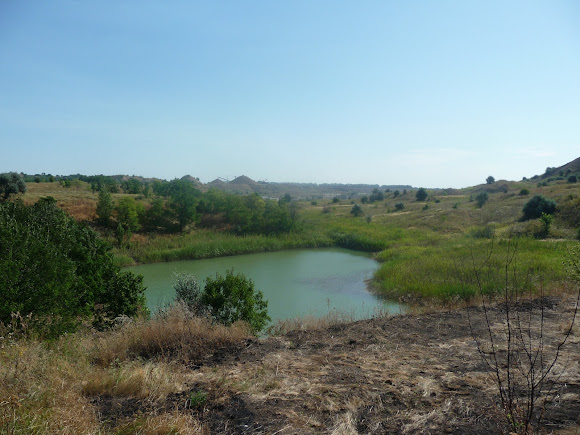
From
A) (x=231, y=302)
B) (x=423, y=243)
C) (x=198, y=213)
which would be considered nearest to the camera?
(x=231, y=302)

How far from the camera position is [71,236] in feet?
31.6

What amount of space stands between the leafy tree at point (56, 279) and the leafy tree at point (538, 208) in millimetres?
26529

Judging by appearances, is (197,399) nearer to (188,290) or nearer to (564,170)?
(188,290)

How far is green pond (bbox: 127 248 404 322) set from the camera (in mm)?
13109

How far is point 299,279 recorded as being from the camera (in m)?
18.4

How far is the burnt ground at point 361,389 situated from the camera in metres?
3.41

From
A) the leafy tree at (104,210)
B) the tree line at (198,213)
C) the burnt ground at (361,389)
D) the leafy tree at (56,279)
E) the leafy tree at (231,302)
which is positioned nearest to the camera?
the burnt ground at (361,389)

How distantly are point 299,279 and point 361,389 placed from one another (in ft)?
46.8

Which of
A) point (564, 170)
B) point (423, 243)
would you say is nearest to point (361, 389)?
point (423, 243)

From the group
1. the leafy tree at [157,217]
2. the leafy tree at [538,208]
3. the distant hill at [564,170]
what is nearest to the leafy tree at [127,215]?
the leafy tree at [157,217]

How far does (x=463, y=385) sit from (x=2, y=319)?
7115mm

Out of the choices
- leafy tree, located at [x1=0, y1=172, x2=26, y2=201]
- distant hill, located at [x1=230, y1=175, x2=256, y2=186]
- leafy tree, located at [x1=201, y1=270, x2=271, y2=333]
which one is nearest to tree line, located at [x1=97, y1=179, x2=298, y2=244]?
leafy tree, located at [x1=0, y1=172, x2=26, y2=201]

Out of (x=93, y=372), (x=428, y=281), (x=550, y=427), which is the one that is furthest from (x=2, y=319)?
(x=428, y=281)

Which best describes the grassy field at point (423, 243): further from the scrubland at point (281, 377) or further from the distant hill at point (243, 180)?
the distant hill at point (243, 180)
